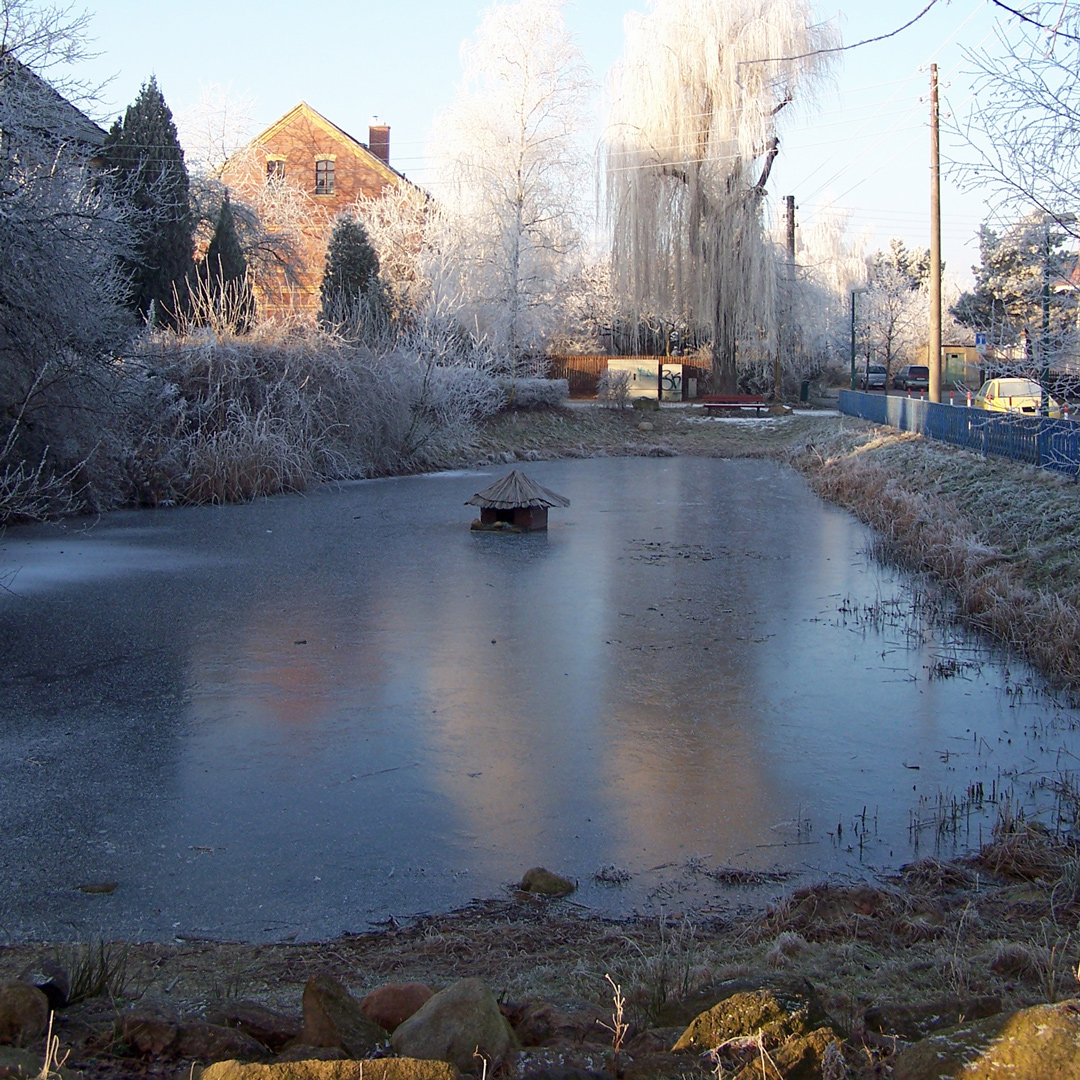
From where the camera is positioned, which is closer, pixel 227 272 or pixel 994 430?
pixel 994 430

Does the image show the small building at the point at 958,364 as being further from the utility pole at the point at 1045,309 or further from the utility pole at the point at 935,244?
the utility pole at the point at 1045,309

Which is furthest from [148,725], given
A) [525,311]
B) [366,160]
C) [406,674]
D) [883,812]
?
[366,160]

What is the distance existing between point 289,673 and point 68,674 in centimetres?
187

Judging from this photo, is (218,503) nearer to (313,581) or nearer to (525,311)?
(313,581)

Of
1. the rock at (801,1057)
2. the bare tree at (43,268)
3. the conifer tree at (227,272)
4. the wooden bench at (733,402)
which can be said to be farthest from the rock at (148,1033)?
the wooden bench at (733,402)

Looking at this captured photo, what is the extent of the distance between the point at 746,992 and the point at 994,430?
17431mm

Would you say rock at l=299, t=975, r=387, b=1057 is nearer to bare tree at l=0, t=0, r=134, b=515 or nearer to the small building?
bare tree at l=0, t=0, r=134, b=515

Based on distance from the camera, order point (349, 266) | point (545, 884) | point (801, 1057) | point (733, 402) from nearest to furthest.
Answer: point (801, 1057) < point (545, 884) < point (349, 266) < point (733, 402)

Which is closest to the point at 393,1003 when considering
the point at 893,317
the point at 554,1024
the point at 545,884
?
the point at 554,1024

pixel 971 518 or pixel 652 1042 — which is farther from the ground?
pixel 971 518

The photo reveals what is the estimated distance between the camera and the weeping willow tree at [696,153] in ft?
126

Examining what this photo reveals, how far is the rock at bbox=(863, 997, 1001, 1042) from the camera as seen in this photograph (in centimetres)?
322

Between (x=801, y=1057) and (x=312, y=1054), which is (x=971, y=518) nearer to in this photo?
(x=801, y=1057)

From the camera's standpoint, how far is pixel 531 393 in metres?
37.7
